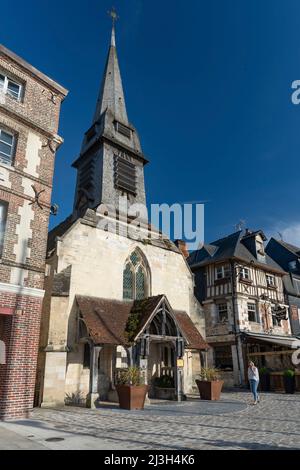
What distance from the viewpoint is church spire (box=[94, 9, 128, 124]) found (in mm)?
21127

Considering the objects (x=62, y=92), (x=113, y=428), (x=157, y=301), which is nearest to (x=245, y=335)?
(x=157, y=301)

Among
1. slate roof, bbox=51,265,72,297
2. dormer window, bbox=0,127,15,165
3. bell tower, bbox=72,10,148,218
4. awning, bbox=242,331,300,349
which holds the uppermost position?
bell tower, bbox=72,10,148,218

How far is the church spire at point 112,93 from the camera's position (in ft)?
69.3

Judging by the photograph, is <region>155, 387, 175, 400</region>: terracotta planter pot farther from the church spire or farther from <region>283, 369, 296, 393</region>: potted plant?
the church spire

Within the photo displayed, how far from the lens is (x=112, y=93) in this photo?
22.0 meters

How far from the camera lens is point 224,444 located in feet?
18.4

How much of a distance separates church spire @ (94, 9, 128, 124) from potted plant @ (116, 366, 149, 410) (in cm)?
1481

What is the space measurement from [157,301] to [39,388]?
4.81 m

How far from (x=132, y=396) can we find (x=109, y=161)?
11.7 metres

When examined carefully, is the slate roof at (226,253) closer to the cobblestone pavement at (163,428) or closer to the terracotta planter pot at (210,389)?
the terracotta planter pot at (210,389)

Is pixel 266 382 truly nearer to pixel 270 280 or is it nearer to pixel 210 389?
pixel 210 389

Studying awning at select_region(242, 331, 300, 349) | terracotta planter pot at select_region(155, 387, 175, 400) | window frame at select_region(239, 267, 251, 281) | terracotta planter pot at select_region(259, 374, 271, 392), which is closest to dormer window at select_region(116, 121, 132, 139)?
window frame at select_region(239, 267, 251, 281)
